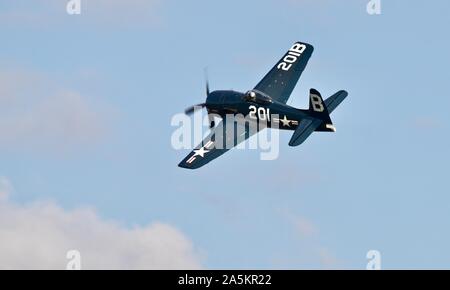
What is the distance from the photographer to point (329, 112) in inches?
2280

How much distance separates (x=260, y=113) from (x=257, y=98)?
0.92 meters

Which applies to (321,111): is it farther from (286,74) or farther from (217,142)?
(286,74)

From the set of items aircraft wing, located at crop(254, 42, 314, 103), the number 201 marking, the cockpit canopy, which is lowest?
the number 201 marking

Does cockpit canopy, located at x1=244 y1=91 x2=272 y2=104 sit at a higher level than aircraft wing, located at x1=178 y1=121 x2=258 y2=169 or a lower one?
higher

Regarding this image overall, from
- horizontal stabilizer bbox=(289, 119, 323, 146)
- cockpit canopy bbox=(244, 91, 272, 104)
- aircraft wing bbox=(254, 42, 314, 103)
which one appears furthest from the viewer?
aircraft wing bbox=(254, 42, 314, 103)

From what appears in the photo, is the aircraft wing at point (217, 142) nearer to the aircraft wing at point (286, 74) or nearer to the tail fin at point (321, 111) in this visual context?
the aircraft wing at point (286, 74)

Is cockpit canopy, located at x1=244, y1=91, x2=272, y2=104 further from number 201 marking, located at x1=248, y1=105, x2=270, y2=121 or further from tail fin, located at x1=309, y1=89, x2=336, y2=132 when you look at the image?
tail fin, located at x1=309, y1=89, x2=336, y2=132

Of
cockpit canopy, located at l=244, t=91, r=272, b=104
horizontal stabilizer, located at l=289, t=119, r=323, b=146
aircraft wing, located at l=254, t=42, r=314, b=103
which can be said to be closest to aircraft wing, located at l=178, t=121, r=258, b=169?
cockpit canopy, located at l=244, t=91, r=272, b=104

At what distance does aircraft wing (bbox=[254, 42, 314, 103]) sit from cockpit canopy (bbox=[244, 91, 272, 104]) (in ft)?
10.0

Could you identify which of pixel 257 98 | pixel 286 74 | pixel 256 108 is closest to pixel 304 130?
pixel 256 108

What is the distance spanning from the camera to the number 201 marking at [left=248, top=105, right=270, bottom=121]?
60.2m

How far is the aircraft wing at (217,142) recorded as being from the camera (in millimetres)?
56656
